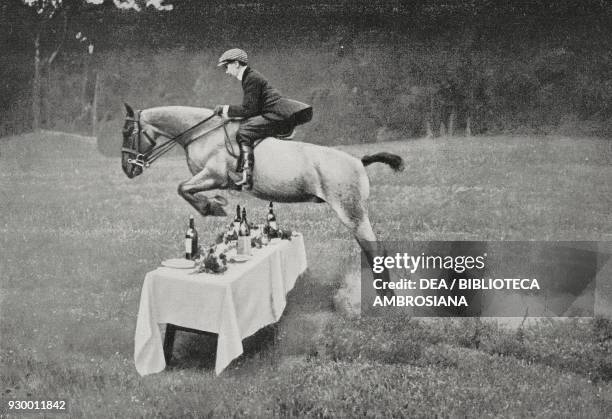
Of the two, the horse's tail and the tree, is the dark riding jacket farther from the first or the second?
the tree

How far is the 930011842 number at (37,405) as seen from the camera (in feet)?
15.7

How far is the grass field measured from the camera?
15.1 feet

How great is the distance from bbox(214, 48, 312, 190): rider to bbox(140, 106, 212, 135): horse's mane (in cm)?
24

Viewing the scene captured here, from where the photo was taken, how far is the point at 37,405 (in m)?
4.86

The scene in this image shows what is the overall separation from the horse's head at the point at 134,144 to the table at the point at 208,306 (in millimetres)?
1315

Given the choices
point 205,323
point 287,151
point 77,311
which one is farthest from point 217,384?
point 287,151

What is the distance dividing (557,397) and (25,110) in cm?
525

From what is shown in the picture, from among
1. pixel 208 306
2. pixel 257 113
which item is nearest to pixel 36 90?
pixel 257 113

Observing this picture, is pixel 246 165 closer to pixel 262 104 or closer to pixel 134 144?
pixel 262 104

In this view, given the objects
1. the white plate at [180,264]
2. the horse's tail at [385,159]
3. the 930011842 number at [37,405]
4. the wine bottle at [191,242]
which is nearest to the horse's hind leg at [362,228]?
the horse's tail at [385,159]

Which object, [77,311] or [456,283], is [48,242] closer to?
[77,311]

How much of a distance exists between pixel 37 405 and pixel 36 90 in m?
2.79

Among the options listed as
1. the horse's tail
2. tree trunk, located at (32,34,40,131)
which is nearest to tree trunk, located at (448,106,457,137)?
the horse's tail

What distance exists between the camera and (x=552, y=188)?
200 inches
